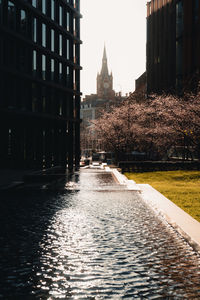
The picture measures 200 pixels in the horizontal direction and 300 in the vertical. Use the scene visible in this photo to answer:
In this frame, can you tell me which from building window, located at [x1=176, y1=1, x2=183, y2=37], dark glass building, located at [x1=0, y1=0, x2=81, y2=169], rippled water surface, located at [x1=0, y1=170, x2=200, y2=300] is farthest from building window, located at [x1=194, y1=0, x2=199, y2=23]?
rippled water surface, located at [x1=0, y1=170, x2=200, y2=300]

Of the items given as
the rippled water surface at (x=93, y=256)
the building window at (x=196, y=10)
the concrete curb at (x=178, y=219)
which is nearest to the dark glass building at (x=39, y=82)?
the building window at (x=196, y=10)

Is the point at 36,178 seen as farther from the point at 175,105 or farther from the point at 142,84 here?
the point at 142,84

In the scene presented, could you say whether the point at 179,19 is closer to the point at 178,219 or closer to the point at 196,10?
the point at 196,10

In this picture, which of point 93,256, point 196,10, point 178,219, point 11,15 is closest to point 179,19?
point 196,10

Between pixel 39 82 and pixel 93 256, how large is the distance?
37.6m

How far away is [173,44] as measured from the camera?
61844 mm

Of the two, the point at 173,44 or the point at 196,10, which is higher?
the point at 196,10

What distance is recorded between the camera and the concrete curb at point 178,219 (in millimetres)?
8391

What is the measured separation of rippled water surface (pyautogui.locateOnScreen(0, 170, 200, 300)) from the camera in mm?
5477

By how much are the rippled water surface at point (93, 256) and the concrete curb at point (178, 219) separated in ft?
0.65

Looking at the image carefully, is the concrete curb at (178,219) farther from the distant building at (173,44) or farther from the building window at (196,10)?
the building window at (196,10)

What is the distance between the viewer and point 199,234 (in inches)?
338

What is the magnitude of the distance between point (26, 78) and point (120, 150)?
48.9 ft

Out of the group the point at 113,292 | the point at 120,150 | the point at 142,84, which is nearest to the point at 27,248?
the point at 113,292
